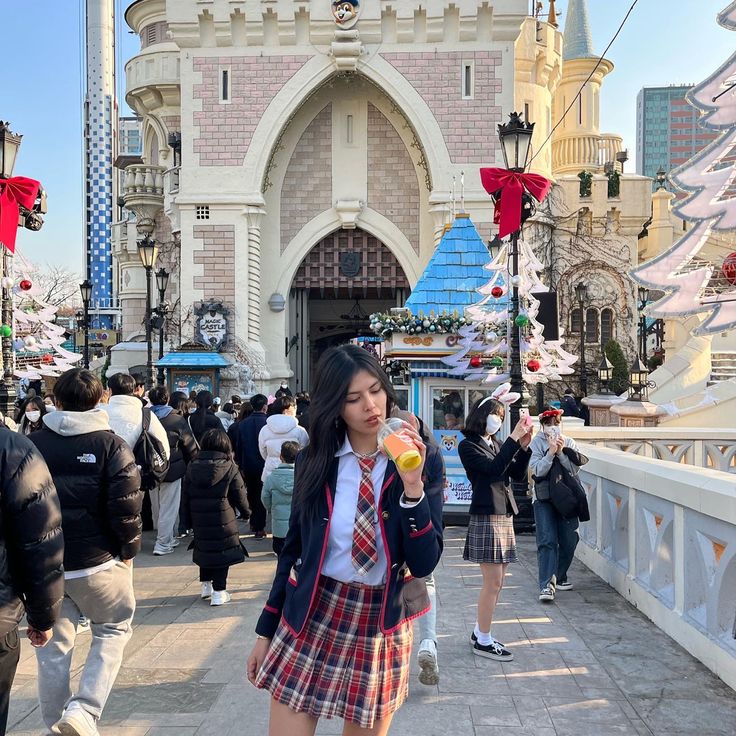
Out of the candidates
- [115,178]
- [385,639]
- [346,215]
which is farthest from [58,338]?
[115,178]

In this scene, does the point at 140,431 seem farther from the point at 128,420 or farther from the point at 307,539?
the point at 307,539

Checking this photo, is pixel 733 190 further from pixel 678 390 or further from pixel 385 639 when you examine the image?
pixel 678 390

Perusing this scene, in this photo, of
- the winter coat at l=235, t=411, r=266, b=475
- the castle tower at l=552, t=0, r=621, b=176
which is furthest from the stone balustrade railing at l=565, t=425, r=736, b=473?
the castle tower at l=552, t=0, r=621, b=176

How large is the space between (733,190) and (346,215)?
69.9 ft

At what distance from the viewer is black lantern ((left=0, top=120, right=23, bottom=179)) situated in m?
10.5

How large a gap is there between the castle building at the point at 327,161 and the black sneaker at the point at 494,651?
71.4 ft

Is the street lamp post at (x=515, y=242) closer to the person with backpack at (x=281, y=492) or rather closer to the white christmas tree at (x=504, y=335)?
the white christmas tree at (x=504, y=335)

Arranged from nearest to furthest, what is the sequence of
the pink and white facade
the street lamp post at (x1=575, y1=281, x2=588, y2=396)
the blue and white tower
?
1. the pink and white facade
2. the street lamp post at (x1=575, y1=281, x2=588, y2=396)
3. the blue and white tower

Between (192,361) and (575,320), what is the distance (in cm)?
1480

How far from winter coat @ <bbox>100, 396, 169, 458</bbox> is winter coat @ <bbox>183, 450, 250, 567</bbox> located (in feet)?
1.61

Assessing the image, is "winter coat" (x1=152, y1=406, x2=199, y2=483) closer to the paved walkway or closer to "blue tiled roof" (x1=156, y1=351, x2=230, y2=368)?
the paved walkway

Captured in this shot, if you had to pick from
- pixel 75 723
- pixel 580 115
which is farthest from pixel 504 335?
pixel 580 115

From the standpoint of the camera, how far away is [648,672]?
207 inches

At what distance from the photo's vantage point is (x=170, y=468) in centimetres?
954
